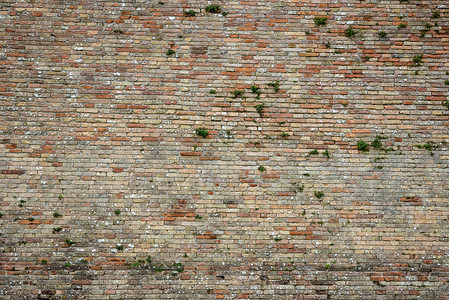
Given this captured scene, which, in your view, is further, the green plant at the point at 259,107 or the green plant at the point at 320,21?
the green plant at the point at 320,21

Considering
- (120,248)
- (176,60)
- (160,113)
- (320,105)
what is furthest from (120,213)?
(320,105)

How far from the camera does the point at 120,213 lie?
5.12 m

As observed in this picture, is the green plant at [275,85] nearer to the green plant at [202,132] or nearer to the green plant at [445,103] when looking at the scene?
the green plant at [202,132]

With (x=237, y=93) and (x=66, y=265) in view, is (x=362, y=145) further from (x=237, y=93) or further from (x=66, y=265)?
(x=66, y=265)

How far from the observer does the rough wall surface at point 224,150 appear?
5.05 metres

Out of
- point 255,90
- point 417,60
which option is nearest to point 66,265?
point 255,90

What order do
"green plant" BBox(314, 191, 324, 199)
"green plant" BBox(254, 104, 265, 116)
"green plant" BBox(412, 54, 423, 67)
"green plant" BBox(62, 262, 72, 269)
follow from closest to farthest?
"green plant" BBox(62, 262, 72, 269), "green plant" BBox(314, 191, 324, 199), "green plant" BBox(254, 104, 265, 116), "green plant" BBox(412, 54, 423, 67)

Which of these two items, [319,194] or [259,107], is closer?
[319,194]

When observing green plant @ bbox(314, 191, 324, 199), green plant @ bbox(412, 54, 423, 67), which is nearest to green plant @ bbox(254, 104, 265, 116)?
green plant @ bbox(314, 191, 324, 199)

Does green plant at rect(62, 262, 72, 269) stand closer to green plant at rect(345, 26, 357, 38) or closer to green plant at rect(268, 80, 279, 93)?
green plant at rect(268, 80, 279, 93)

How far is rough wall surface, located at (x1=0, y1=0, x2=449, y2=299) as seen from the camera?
505 cm

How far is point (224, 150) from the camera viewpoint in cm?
529

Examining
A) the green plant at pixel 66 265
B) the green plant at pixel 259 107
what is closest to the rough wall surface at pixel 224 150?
the green plant at pixel 66 265

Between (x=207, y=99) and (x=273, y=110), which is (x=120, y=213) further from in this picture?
(x=273, y=110)
